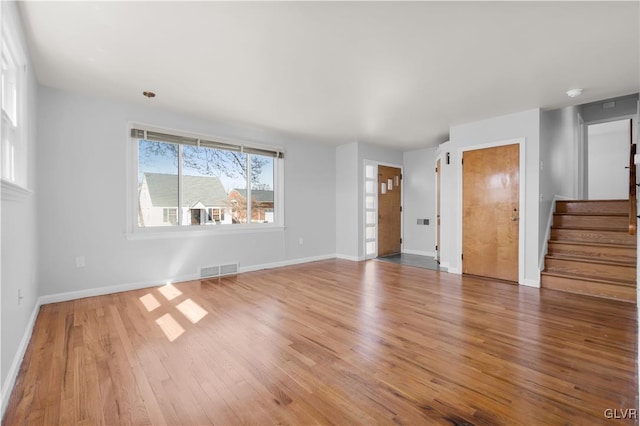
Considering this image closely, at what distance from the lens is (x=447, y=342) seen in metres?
2.37

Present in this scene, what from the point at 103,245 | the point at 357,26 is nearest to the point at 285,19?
the point at 357,26

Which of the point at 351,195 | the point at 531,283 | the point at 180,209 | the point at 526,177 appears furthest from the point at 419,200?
the point at 180,209

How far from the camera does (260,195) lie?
5.37m

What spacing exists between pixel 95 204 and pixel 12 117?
1444 mm

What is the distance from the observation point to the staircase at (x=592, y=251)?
3.61 metres

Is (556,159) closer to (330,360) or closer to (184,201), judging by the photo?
(330,360)

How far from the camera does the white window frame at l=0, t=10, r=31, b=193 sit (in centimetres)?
207

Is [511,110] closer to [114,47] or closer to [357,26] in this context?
[357,26]

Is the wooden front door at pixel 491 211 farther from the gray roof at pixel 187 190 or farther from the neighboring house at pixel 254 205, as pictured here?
the gray roof at pixel 187 190

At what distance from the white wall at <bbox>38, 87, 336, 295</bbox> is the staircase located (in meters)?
4.81

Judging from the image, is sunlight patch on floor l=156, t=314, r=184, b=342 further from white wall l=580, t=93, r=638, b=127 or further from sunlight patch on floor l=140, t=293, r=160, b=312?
white wall l=580, t=93, r=638, b=127

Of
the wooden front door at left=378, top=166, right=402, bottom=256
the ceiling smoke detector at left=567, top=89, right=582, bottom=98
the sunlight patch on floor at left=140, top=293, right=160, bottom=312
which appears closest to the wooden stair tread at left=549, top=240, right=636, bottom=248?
the ceiling smoke detector at left=567, top=89, right=582, bottom=98

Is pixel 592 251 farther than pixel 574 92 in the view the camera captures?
Yes

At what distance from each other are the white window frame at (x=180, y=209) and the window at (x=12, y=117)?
1.38 meters
